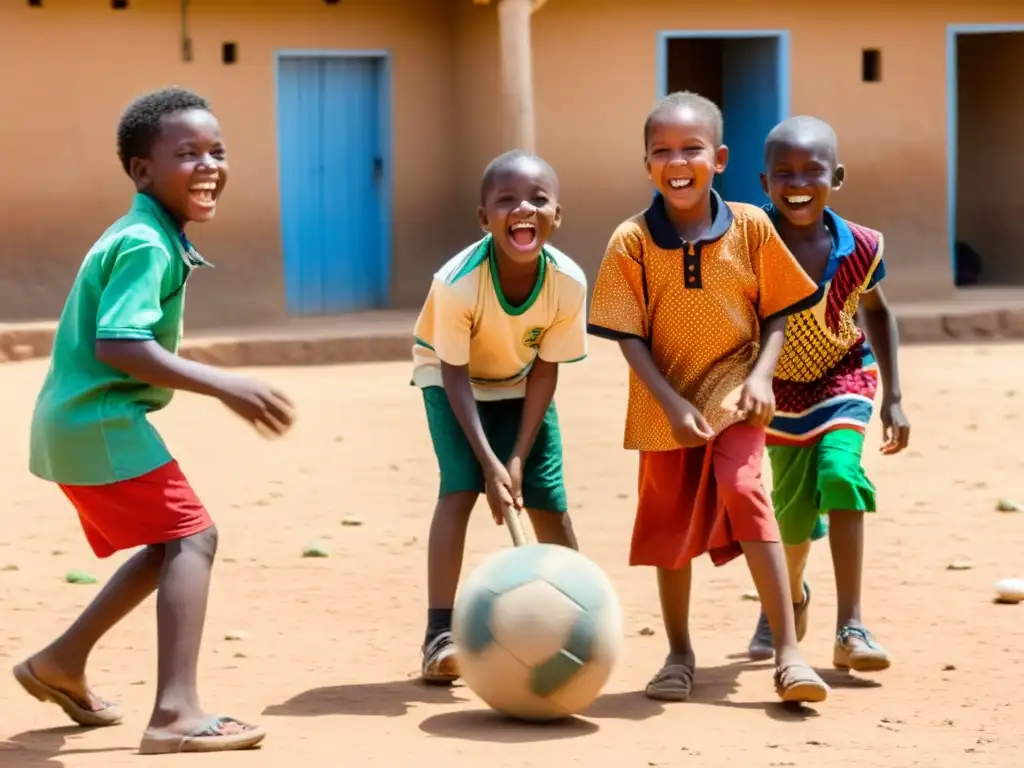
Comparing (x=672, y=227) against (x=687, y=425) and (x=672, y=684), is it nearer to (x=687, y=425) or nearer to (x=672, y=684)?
(x=687, y=425)

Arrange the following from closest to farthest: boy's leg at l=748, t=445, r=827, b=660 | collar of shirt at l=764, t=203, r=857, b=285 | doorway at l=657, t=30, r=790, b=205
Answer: collar of shirt at l=764, t=203, r=857, b=285, boy's leg at l=748, t=445, r=827, b=660, doorway at l=657, t=30, r=790, b=205

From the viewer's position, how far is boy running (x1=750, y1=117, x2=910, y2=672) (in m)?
4.94

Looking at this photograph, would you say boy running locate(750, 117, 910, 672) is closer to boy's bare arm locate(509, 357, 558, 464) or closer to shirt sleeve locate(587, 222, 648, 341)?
shirt sleeve locate(587, 222, 648, 341)

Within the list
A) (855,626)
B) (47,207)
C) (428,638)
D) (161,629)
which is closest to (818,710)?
(855,626)

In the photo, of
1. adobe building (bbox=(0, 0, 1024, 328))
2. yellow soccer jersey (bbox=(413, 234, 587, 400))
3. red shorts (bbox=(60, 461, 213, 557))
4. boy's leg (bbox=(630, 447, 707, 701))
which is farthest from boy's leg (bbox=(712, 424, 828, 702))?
adobe building (bbox=(0, 0, 1024, 328))

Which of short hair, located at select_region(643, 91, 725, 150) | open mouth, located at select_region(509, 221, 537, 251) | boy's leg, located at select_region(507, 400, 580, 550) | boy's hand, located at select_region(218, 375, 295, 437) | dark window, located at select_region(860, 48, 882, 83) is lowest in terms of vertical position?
boy's leg, located at select_region(507, 400, 580, 550)

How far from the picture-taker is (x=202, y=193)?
14.0ft

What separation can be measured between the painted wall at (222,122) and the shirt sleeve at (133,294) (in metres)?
9.02

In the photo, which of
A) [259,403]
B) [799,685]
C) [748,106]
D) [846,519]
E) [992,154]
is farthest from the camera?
[992,154]

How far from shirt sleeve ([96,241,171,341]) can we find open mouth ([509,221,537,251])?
3.19ft

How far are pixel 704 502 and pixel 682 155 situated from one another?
0.89 metres

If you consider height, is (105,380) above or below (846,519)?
above

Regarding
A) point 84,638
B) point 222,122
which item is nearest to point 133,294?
point 84,638

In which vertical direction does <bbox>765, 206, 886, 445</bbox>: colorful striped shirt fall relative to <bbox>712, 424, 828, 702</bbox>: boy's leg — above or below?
above
